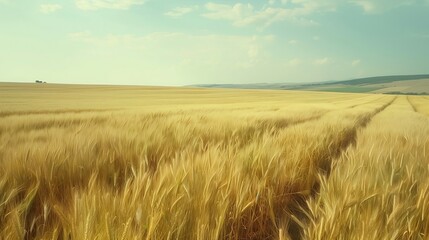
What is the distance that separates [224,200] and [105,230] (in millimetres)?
419

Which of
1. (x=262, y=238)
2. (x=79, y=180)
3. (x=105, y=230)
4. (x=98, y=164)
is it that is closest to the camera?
(x=105, y=230)

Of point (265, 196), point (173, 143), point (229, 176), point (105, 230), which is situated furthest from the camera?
point (173, 143)

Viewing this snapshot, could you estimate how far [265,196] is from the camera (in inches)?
55.9

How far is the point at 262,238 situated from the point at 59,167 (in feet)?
3.74

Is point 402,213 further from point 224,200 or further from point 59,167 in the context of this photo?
point 59,167

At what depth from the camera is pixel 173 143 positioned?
111 inches

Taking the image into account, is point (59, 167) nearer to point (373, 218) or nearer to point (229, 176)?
point (229, 176)

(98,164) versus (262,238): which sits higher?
(98,164)

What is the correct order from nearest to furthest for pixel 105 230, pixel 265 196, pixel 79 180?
pixel 105 230
pixel 265 196
pixel 79 180

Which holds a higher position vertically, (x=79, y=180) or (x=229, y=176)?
(x=229, y=176)

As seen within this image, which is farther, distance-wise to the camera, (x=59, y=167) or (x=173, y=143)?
(x=173, y=143)

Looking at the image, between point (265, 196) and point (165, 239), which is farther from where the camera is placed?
point (265, 196)

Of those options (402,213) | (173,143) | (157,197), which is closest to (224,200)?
(157,197)

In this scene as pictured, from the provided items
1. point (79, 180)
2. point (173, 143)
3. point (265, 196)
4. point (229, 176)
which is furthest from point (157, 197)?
point (173, 143)
